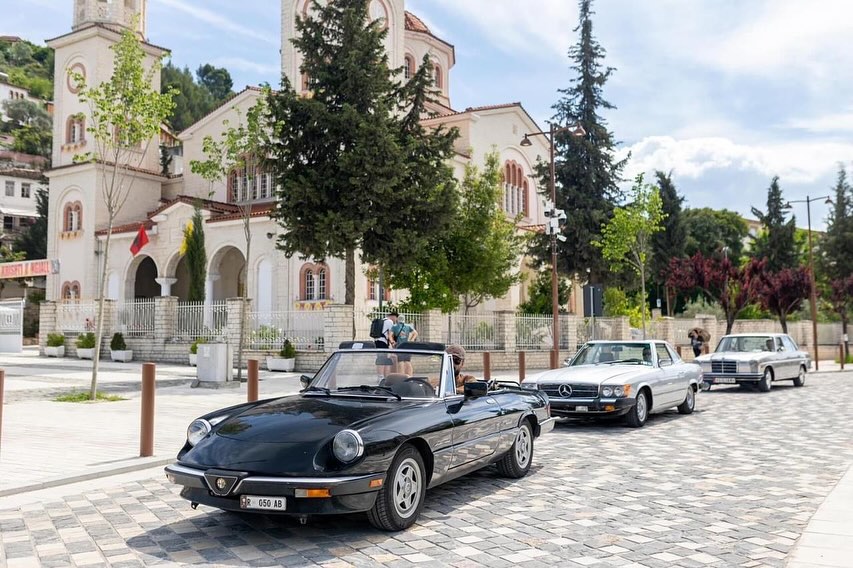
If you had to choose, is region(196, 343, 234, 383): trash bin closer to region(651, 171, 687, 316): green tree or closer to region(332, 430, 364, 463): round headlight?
region(332, 430, 364, 463): round headlight

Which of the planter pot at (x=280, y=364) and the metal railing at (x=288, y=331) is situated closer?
the planter pot at (x=280, y=364)

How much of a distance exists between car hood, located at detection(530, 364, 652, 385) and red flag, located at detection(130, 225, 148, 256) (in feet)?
89.4

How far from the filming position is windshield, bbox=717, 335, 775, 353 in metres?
20.2

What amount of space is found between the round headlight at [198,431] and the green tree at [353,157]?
54.3 feet

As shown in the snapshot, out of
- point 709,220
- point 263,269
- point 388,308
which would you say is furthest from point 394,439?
point 709,220

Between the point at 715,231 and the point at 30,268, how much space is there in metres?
57.4

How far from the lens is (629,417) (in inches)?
455

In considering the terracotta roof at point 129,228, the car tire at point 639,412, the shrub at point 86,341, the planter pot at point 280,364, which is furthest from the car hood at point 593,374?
the terracotta roof at point 129,228

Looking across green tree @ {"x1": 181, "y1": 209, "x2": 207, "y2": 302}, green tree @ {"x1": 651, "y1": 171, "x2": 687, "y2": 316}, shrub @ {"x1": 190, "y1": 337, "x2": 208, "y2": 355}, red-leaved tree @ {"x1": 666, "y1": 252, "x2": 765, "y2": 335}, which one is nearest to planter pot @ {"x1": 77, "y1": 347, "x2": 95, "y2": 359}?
green tree @ {"x1": 181, "y1": 209, "x2": 207, "y2": 302}

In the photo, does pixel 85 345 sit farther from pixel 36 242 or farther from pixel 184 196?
pixel 36 242

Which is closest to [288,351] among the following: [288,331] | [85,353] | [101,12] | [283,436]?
[288,331]

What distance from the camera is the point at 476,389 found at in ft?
22.7

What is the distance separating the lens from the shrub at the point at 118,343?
29547mm

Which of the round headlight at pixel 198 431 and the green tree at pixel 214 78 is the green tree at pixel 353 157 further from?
the green tree at pixel 214 78
